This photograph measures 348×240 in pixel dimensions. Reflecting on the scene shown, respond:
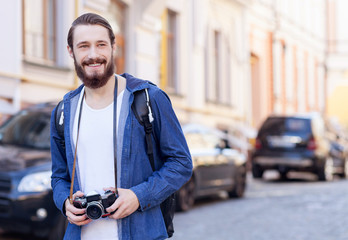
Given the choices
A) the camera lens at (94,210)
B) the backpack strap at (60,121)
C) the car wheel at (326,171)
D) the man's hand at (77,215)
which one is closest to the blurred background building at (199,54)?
the car wheel at (326,171)

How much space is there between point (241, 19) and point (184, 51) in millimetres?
5915

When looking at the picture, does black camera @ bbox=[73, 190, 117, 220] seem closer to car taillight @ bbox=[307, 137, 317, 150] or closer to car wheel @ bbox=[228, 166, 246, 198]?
car wheel @ bbox=[228, 166, 246, 198]

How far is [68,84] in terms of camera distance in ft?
44.6

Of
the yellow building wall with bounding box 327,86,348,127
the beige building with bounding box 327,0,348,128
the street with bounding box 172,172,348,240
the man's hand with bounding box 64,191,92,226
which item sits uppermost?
the beige building with bounding box 327,0,348,128

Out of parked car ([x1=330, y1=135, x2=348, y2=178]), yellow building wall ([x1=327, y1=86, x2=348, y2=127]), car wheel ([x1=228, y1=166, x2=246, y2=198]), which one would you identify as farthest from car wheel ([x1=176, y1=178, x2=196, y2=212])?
yellow building wall ([x1=327, y1=86, x2=348, y2=127])

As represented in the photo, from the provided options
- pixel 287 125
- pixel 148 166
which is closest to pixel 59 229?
pixel 148 166

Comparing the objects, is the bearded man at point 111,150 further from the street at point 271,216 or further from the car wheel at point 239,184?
the car wheel at point 239,184

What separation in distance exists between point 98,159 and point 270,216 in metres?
8.16

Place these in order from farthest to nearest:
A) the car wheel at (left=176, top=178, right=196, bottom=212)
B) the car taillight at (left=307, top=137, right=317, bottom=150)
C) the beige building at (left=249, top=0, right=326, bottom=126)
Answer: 1. the beige building at (left=249, top=0, right=326, bottom=126)
2. the car taillight at (left=307, top=137, right=317, bottom=150)
3. the car wheel at (left=176, top=178, right=196, bottom=212)

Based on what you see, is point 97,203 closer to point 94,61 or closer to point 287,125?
point 94,61

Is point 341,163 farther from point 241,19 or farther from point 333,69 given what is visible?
point 333,69

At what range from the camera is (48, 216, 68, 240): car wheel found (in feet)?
22.1

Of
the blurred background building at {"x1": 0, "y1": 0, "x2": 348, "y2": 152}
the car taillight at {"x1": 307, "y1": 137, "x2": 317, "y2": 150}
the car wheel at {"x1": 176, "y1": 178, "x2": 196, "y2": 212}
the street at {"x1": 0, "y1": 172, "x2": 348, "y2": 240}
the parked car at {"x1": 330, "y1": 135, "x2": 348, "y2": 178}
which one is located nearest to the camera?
the street at {"x1": 0, "y1": 172, "x2": 348, "y2": 240}

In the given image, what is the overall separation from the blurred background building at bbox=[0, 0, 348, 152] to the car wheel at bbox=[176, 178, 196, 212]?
3.51 m
